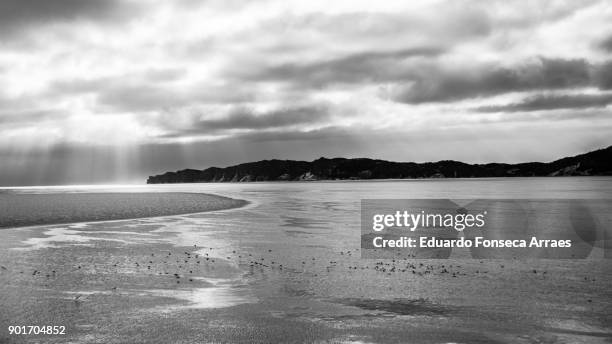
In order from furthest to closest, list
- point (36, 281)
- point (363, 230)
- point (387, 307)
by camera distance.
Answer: point (363, 230), point (36, 281), point (387, 307)

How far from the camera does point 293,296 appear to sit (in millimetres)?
12906

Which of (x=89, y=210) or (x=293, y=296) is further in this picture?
(x=89, y=210)

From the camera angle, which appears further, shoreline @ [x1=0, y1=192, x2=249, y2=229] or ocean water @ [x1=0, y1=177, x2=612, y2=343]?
shoreline @ [x1=0, y1=192, x2=249, y2=229]

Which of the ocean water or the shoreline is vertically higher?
the ocean water

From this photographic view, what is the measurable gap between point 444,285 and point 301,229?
55.0ft

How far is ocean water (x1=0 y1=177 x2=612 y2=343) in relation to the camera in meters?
9.72

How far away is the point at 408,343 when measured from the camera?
9016 millimetres

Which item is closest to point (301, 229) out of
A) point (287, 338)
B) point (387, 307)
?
point (387, 307)

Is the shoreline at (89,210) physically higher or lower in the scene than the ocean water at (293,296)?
lower

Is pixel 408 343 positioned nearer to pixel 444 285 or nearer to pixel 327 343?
pixel 327 343

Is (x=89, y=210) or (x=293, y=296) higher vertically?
(x=293, y=296)

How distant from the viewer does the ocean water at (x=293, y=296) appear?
31.9 feet

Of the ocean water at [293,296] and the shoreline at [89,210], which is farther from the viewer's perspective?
the shoreline at [89,210]

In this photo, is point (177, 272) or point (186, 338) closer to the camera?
point (186, 338)
